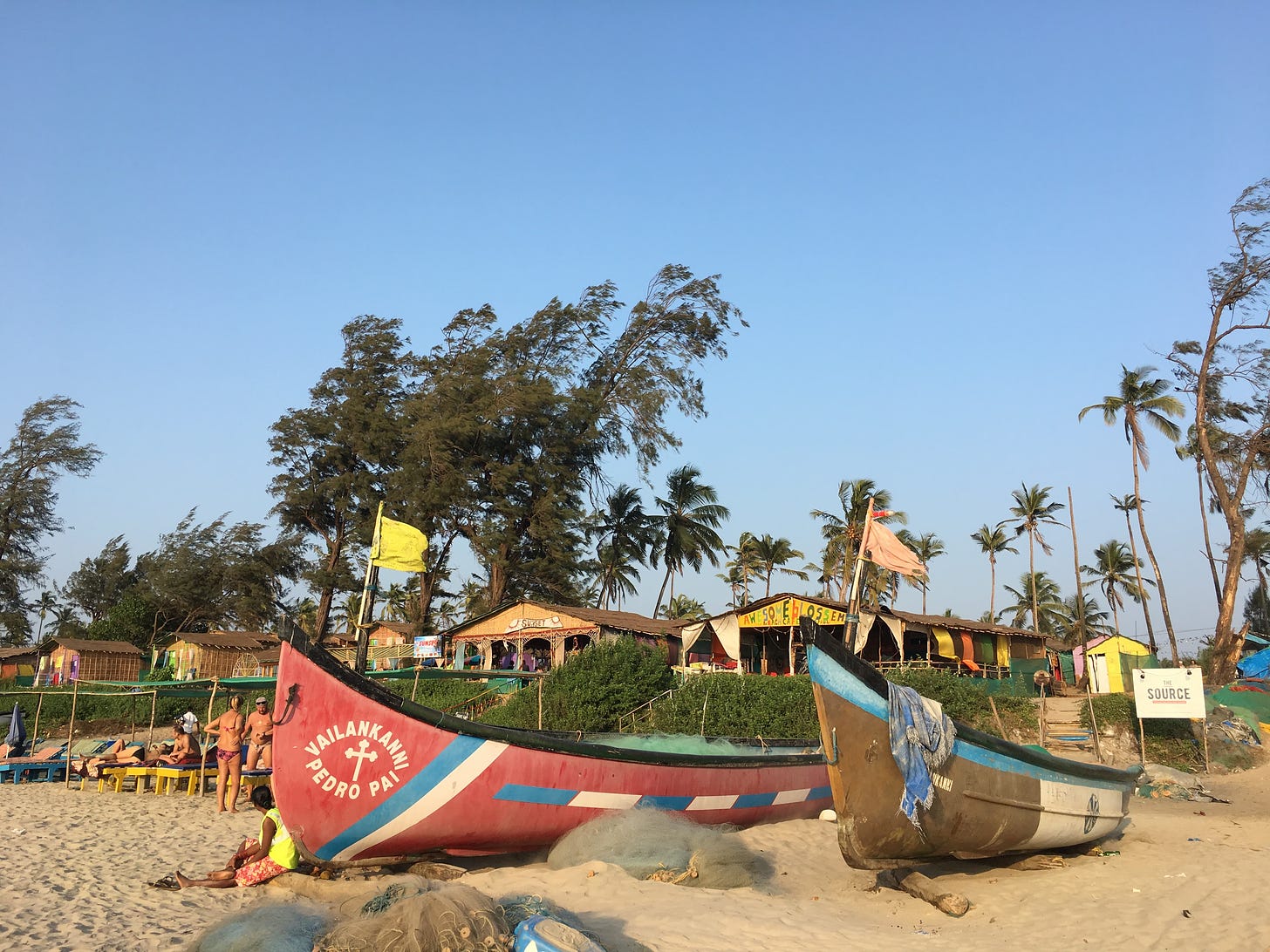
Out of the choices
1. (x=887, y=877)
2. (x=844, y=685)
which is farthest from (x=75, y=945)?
(x=887, y=877)

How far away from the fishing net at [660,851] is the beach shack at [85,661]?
38025mm

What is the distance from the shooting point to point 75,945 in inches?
247

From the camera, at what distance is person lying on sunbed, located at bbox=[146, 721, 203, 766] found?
48.7 ft

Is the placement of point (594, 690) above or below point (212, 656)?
above

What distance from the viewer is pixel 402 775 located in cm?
846

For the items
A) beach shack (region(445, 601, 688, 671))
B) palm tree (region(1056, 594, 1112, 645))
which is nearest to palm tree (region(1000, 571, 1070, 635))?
palm tree (region(1056, 594, 1112, 645))

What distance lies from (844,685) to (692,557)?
35.2 metres

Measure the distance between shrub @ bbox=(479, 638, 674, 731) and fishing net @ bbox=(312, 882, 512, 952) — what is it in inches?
592

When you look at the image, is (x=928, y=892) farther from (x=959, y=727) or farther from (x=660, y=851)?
(x=660, y=851)

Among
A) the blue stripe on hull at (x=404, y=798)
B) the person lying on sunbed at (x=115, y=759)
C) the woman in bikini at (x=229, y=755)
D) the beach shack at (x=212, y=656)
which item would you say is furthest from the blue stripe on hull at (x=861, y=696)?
the beach shack at (x=212, y=656)

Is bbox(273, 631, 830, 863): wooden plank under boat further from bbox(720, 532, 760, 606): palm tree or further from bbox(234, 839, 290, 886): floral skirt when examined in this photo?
bbox(720, 532, 760, 606): palm tree

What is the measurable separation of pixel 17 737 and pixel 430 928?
1863cm

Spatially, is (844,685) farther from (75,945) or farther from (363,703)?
(75,945)

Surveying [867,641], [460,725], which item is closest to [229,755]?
[460,725]
